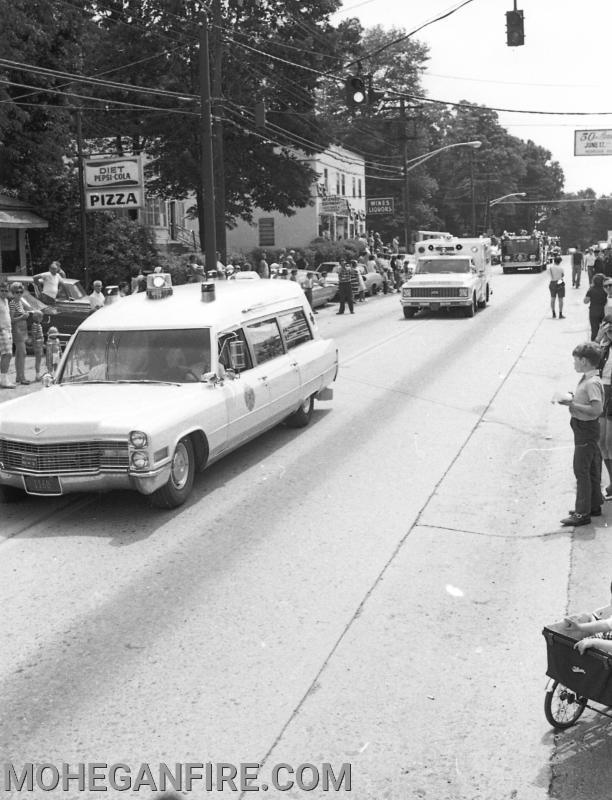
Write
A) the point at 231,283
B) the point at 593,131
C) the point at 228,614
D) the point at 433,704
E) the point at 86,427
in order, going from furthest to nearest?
the point at 593,131 < the point at 231,283 < the point at 86,427 < the point at 228,614 < the point at 433,704

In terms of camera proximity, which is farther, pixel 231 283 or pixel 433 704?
pixel 231 283

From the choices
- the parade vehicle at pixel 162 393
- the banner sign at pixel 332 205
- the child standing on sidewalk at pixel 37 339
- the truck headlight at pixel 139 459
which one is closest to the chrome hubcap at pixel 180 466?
the parade vehicle at pixel 162 393

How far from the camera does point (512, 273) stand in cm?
5703

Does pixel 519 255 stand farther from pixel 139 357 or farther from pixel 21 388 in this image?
pixel 139 357

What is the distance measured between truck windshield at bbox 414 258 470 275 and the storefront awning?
1305cm

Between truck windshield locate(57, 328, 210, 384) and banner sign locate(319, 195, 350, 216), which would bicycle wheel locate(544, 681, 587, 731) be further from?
banner sign locate(319, 195, 350, 216)

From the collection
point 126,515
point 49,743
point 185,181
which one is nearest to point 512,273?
point 185,181

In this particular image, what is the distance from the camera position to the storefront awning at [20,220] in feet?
102

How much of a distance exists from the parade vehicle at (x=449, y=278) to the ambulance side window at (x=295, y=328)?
1442 cm

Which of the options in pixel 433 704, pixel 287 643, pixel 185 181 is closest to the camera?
pixel 433 704

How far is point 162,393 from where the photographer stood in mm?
9633

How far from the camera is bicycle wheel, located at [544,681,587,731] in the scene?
16.9 ft

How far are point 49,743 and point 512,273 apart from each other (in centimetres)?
5442

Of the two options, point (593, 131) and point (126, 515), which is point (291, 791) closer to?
point (126, 515)
